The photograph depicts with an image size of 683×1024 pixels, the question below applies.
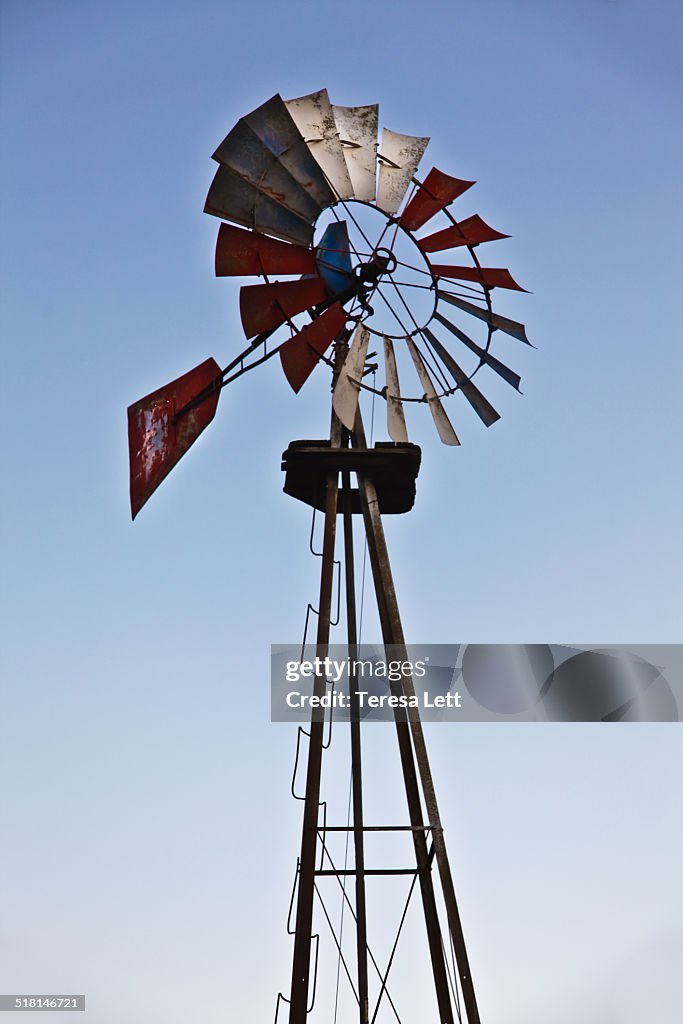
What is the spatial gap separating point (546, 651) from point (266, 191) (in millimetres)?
4453

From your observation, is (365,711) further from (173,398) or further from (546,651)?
(173,398)

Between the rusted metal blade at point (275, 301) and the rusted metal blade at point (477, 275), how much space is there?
98 cm

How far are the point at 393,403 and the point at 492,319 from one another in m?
1.15

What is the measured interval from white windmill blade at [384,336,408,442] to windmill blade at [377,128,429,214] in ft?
3.72

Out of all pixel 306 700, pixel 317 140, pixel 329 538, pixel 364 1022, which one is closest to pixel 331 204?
pixel 317 140

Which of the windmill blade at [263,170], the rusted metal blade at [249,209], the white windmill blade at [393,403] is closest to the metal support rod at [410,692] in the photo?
the white windmill blade at [393,403]

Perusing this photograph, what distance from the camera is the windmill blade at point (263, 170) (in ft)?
29.3

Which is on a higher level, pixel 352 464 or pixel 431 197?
pixel 431 197

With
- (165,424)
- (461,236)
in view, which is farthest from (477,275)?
(165,424)

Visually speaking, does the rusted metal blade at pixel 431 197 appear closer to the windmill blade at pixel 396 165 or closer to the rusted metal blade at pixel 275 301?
the windmill blade at pixel 396 165

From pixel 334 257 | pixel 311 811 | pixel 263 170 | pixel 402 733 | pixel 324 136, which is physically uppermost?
pixel 324 136

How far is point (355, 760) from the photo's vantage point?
10062 millimetres

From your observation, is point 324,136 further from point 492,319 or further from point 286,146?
point 492,319

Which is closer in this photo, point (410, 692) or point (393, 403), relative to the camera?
point (410, 692)
